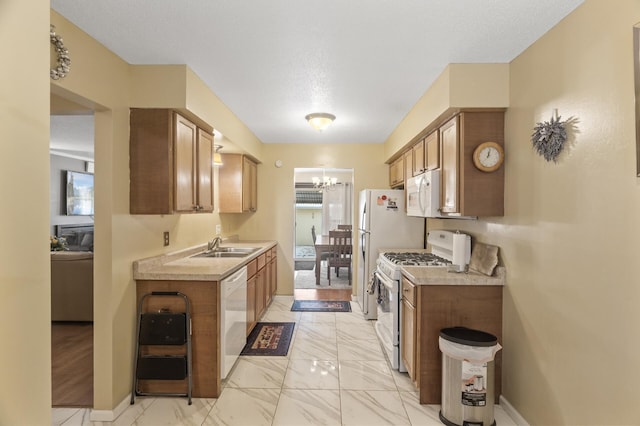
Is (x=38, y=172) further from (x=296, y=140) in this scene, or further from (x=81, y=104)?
(x=296, y=140)

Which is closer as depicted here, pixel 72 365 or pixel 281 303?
pixel 72 365

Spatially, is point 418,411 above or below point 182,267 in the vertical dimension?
below

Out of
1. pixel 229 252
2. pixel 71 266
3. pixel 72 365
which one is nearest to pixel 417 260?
pixel 229 252

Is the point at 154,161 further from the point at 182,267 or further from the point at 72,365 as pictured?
the point at 72,365

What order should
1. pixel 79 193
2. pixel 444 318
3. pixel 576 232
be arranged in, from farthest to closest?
pixel 79 193 < pixel 444 318 < pixel 576 232

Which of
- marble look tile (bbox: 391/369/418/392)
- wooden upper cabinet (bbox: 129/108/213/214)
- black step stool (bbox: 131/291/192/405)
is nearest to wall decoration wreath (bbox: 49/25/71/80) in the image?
wooden upper cabinet (bbox: 129/108/213/214)

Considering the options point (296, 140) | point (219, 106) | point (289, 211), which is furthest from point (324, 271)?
point (219, 106)

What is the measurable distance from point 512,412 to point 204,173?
3.10 m

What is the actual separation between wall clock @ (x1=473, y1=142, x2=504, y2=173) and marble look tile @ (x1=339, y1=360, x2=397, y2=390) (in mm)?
1873

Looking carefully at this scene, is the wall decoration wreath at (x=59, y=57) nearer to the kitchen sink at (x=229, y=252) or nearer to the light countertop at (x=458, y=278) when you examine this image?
the kitchen sink at (x=229, y=252)

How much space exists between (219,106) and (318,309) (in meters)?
2.99

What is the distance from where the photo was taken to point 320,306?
487 cm

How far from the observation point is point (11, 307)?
2.24ft

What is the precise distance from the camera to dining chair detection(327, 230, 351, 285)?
19.9 ft
